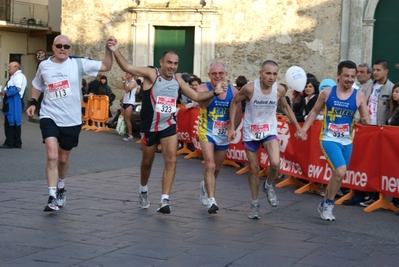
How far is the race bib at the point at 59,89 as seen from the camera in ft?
28.9

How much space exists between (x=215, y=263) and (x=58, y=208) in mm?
2913

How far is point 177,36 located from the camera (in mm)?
27594

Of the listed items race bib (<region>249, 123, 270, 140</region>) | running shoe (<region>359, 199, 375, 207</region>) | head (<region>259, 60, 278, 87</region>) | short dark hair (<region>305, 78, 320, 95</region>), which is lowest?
running shoe (<region>359, 199, 375, 207</region>)

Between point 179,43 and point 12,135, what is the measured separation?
463 inches

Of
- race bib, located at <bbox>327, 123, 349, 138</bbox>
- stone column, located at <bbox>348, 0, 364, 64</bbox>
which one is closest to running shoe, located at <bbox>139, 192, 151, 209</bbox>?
race bib, located at <bbox>327, 123, 349, 138</bbox>

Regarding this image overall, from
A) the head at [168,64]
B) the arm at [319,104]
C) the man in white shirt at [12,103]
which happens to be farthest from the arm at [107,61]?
the man in white shirt at [12,103]

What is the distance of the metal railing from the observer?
123ft

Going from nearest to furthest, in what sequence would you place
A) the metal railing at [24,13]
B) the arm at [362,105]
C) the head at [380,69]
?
1. the arm at [362,105]
2. the head at [380,69]
3. the metal railing at [24,13]

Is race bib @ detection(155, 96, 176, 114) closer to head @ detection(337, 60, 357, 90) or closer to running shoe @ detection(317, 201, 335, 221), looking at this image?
head @ detection(337, 60, 357, 90)

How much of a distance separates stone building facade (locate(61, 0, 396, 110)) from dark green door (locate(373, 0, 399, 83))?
0.87ft

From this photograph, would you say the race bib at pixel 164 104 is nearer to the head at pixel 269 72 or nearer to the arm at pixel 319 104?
the head at pixel 269 72

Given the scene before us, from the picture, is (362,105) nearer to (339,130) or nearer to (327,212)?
(339,130)

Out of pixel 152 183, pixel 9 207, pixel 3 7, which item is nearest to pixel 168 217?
pixel 9 207

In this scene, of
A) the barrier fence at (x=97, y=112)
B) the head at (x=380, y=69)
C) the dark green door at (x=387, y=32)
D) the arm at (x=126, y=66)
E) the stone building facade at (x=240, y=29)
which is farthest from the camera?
the stone building facade at (x=240, y=29)
